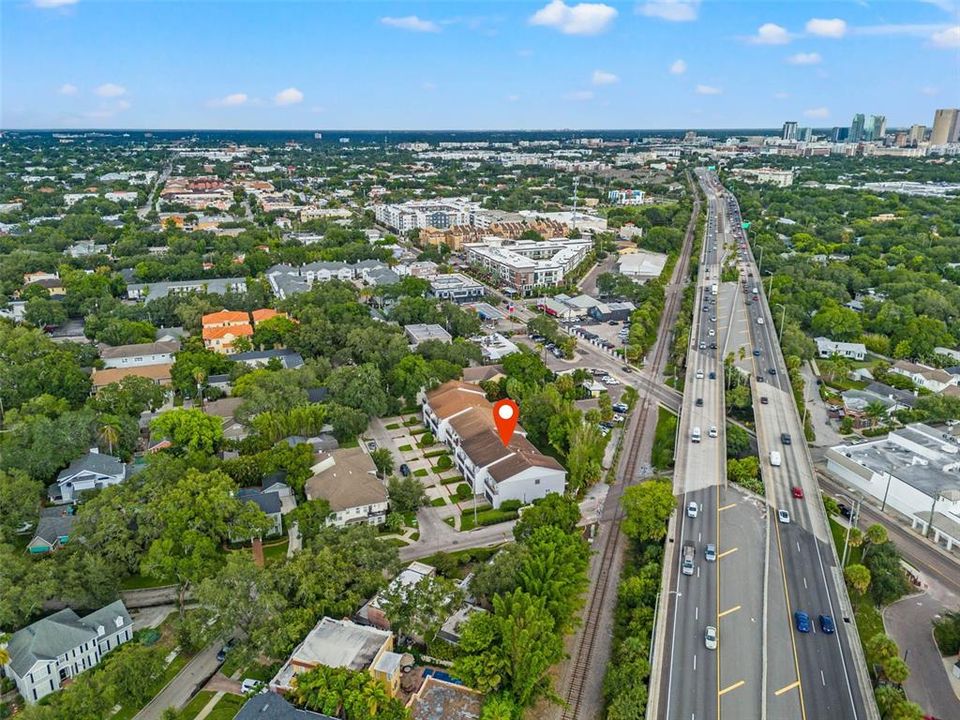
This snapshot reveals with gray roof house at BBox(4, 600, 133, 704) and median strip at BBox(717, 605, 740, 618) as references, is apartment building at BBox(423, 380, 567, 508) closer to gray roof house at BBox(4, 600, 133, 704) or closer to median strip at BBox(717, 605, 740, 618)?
median strip at BBox(717, 605, 740, 618)

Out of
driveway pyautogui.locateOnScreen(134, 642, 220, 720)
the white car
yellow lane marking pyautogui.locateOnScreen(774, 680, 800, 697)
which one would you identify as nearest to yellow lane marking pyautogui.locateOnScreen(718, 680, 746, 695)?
yellow lane marking pyautogui.locateOnScreen(774, 680, 800, 697)

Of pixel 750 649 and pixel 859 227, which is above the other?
pixel 859 227

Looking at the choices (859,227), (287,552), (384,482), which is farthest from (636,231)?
(287,552)

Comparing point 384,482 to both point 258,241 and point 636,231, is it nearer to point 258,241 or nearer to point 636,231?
point 258,241

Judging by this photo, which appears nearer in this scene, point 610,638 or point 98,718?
point 98,718

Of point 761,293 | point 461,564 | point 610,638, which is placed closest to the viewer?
point 610,638

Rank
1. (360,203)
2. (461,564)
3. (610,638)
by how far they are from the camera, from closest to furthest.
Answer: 1. (610,638)
2. (461,564)
3. (360,203)

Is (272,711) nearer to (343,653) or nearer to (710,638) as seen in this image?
(343,653)
